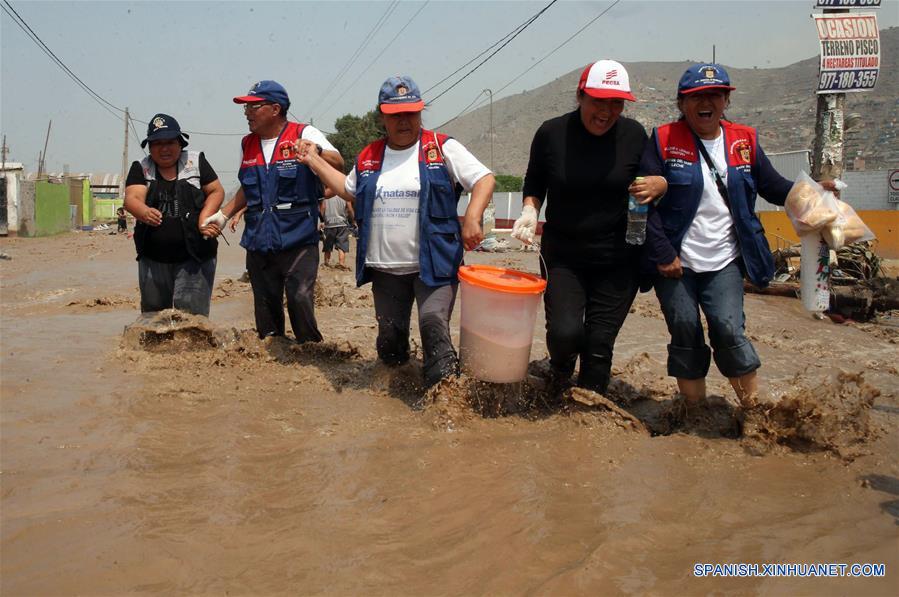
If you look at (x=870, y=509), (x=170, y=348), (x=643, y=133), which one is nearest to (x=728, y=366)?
(x=870, y=509)

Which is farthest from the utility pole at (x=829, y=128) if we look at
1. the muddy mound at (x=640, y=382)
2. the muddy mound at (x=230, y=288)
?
the muddy mound at (x=230, y=288)

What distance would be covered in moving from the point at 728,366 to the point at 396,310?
6.79 ft

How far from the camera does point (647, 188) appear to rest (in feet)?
13.6

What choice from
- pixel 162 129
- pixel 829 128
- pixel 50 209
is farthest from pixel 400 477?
pixel 50 209

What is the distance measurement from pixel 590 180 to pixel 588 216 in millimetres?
203

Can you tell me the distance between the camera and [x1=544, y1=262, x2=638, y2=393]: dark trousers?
4523 mm

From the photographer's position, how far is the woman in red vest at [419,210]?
15.5ft

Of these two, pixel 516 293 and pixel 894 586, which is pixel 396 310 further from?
pixel 894 586

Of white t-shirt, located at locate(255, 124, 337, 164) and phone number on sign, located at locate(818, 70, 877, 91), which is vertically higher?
phone number on sign, located at locate(818, 70, 877, 91)

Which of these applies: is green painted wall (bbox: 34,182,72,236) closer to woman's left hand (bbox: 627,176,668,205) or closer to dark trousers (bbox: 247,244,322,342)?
dark trousers (bbox: 247,244,322,342)

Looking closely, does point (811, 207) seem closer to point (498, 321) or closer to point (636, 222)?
point (636, 222)

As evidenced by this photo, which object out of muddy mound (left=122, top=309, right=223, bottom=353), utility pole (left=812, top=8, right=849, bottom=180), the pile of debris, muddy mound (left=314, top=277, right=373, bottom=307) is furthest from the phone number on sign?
muddy mound (left=122, top=309, right=223, bottom=353)

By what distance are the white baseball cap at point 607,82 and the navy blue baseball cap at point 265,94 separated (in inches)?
90.9

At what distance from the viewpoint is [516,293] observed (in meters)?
4.34
